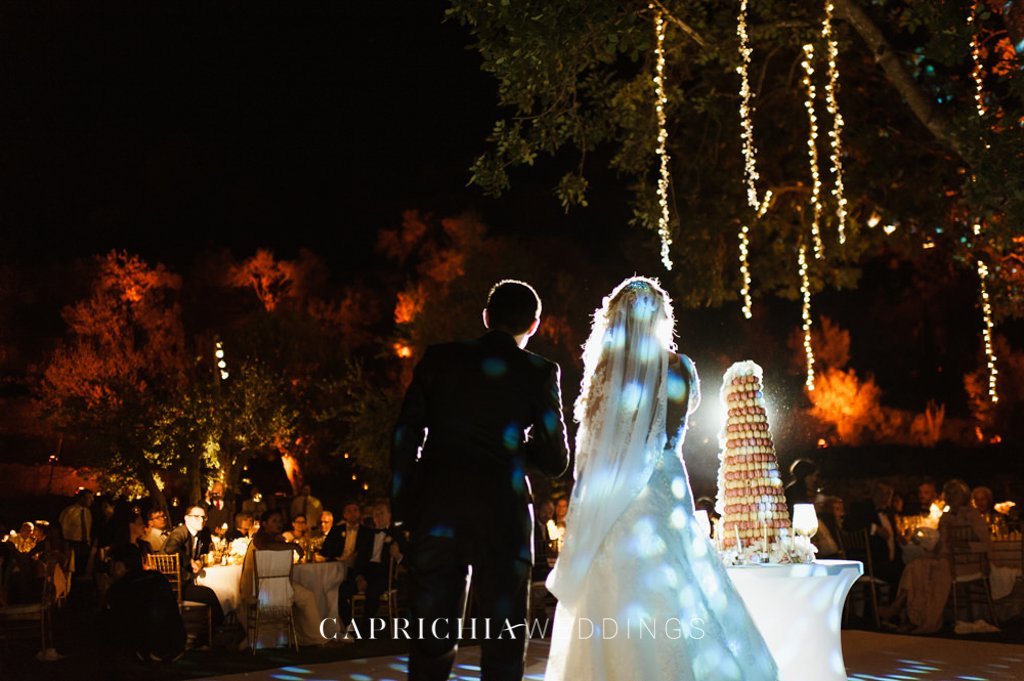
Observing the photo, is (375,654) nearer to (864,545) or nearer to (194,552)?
(194,552)

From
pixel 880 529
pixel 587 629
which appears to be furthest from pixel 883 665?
pixel 587 629

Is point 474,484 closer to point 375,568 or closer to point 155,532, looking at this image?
point 375,568

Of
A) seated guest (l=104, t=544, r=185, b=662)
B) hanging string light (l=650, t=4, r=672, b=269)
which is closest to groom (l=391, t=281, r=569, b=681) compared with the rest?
seated guest (l=104, t=544, r=185, b=662)

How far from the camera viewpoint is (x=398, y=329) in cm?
3216

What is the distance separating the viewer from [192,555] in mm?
11805

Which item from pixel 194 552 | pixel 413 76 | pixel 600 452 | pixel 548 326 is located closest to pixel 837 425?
pixel 548 326

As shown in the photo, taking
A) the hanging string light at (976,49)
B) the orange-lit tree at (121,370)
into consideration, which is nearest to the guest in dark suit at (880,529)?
the hanging string light at (976,49)

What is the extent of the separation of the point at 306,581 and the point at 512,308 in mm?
7255

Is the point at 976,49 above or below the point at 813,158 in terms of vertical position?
above

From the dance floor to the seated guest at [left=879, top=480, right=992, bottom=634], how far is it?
124cm

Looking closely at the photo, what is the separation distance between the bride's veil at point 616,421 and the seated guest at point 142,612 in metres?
5.07

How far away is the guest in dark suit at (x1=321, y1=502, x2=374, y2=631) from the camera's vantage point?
11688 millimetres

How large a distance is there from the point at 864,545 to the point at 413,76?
58.0 ft

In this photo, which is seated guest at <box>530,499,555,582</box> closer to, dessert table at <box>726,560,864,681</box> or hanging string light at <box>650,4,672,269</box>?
hanging string light at <box>650,4,672,269</box>
